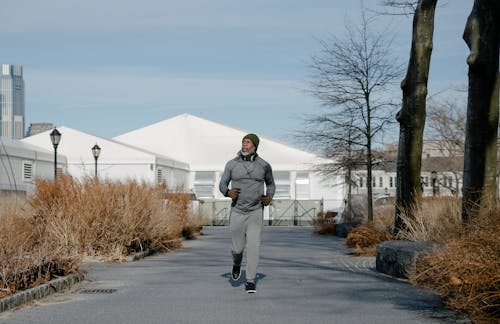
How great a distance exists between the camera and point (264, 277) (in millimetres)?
12266

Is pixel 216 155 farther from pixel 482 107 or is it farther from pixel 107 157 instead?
pixel 482 107

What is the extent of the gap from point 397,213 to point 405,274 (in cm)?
514

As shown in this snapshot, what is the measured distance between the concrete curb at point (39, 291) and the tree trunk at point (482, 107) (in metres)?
6.05

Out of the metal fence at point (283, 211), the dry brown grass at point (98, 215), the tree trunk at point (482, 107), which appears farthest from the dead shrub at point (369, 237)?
the metal fence at point (283, 211)

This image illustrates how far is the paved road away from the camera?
26.6 feet

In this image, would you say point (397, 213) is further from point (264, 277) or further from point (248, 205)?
point (248, 205)

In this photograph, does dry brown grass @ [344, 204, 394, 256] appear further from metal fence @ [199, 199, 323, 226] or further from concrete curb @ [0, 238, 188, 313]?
metal fence @ [199, 199, 323, 226]

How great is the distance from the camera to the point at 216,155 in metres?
57.1

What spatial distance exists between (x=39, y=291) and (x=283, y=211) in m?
41.1

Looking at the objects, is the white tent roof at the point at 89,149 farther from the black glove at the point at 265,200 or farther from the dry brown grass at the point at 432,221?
the black glove at the point at 265,200

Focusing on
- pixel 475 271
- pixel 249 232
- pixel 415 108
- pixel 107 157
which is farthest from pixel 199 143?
pixel 475 271

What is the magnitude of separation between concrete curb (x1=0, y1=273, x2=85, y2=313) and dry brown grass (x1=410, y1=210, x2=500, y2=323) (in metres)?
4.69

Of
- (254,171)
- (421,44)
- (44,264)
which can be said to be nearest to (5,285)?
(44,264)

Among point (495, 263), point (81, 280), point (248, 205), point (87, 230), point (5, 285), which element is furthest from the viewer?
point (87, 230)
